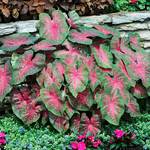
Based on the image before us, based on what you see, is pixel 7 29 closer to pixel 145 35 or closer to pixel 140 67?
pixel 140 67

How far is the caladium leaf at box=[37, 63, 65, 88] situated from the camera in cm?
403

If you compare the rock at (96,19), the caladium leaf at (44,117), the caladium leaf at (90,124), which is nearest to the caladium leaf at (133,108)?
the caladium leaf at (90,124)

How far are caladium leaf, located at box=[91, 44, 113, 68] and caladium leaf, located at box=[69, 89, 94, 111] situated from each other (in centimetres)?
25

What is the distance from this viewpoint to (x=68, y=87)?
4.02 metres

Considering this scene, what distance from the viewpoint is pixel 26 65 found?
4.04 meters

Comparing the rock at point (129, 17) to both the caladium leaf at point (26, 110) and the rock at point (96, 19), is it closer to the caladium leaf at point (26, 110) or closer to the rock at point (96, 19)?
the rock at point (96, 19)

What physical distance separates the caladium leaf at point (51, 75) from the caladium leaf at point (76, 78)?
0.19 feet

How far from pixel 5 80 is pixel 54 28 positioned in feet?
1.87

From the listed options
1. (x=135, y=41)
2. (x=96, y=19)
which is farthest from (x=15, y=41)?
(x=135, y=41)

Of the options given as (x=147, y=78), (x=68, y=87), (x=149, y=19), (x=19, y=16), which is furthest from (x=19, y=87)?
(x=149, y=19)

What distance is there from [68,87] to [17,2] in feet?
3.12

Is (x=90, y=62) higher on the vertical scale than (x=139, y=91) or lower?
higher

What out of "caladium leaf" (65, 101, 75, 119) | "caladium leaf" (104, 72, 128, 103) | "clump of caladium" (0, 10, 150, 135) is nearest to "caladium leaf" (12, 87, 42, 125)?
"clump of caladium" (0, 10, 150, 135)

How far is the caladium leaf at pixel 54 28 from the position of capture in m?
4.05
